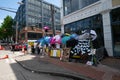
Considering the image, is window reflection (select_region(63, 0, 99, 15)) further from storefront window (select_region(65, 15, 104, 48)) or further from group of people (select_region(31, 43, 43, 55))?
group of people (select_region(31, 43, 43, 55))

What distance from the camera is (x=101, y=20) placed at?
13.8 m

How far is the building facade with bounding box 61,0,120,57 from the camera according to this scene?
1262 cm

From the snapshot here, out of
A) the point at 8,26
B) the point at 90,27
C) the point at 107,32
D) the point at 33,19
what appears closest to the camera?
the point at 107,32

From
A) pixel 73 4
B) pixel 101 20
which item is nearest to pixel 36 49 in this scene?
pixel 73 4

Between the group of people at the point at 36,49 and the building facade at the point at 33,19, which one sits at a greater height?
the building facade at the point at 33,19

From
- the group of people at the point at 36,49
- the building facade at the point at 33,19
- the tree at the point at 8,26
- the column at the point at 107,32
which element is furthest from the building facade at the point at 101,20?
the tree at the point at 8,26

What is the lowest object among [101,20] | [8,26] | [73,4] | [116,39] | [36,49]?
[36,49]

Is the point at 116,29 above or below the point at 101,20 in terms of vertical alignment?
below

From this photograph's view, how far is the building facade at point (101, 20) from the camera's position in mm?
12617

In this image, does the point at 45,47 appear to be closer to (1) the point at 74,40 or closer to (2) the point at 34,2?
(1) the point at 74,40

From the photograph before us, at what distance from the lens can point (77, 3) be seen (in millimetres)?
17656

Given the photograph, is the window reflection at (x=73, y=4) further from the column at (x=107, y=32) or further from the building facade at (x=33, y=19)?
the building facade at (x=33, y=19)

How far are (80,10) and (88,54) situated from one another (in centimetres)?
681

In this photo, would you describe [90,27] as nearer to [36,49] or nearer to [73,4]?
[73,4]
